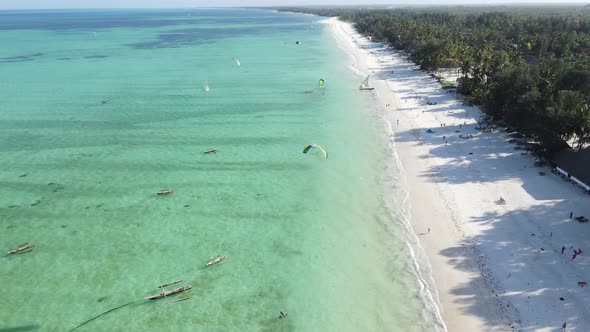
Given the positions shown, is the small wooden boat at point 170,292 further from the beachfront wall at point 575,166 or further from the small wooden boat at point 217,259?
the beachfront wall at point 575,166

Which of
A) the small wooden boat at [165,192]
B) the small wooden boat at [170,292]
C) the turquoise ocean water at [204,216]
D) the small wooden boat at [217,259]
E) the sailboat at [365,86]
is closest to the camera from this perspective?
the turquoise ocean water at [204,216]

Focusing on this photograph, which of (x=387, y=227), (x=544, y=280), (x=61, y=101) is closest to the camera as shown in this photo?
(x=544, y=280)

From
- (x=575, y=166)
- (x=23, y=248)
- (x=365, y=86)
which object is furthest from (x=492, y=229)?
(x=365, y=86)

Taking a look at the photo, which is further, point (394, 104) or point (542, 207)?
point (394, 104)

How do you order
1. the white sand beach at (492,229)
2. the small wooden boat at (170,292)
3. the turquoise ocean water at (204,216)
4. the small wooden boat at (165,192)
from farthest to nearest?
the small wooden boat at (165,192) → the small wooden boat at (170,292) → the turquoise ocean water at (204,216) → the white sand beach at (492,229)

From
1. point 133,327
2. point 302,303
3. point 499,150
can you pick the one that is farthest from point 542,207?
point 133,327

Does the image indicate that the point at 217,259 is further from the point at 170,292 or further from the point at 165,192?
the point at 165,192

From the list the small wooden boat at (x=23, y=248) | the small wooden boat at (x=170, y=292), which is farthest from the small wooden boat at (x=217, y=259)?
the small wooden boat at (x=23, y=248)

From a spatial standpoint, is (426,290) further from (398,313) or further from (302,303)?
(302,303)
